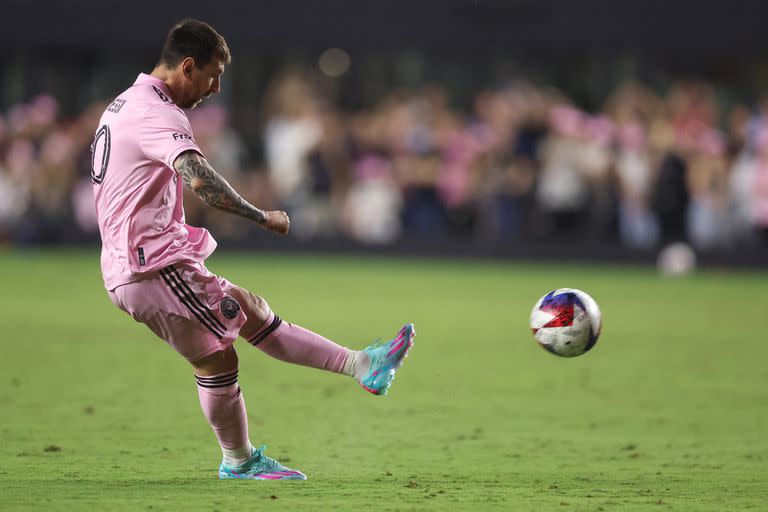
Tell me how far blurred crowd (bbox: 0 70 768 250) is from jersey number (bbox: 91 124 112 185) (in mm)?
14573

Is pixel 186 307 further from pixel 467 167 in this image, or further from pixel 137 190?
pixel 467 167

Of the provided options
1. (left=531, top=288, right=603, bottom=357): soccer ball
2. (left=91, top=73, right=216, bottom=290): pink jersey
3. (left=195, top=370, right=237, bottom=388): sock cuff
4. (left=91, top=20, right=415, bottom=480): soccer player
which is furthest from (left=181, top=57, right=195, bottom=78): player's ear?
(left=531, top=288, right=603, bottom=357): soccer ball

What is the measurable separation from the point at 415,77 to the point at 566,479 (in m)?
18.0

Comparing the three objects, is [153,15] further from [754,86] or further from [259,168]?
[754,86]

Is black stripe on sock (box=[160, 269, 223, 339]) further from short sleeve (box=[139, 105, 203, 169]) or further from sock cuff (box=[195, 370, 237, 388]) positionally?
short sleeve (box=[139, 105, 203, 169])

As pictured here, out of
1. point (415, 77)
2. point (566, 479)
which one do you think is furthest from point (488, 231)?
point (566, 479)

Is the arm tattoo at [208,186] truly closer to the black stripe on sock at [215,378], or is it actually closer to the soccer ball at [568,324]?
the black stripe on sock at [215,378]

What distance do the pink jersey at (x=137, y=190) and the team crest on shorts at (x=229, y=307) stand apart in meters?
0.23

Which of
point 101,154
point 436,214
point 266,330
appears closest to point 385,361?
point 266,330

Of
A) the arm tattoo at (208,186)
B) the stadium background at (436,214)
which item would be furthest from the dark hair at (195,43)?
the stadium background at (436,214)

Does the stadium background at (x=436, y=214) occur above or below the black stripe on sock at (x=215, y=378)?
above

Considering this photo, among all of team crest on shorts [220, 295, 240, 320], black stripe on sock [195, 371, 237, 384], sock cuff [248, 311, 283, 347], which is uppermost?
team crest on shorts [220, 295, 240, 320]

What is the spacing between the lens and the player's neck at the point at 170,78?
5793 mm

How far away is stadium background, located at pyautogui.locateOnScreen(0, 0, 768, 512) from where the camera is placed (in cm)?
857
